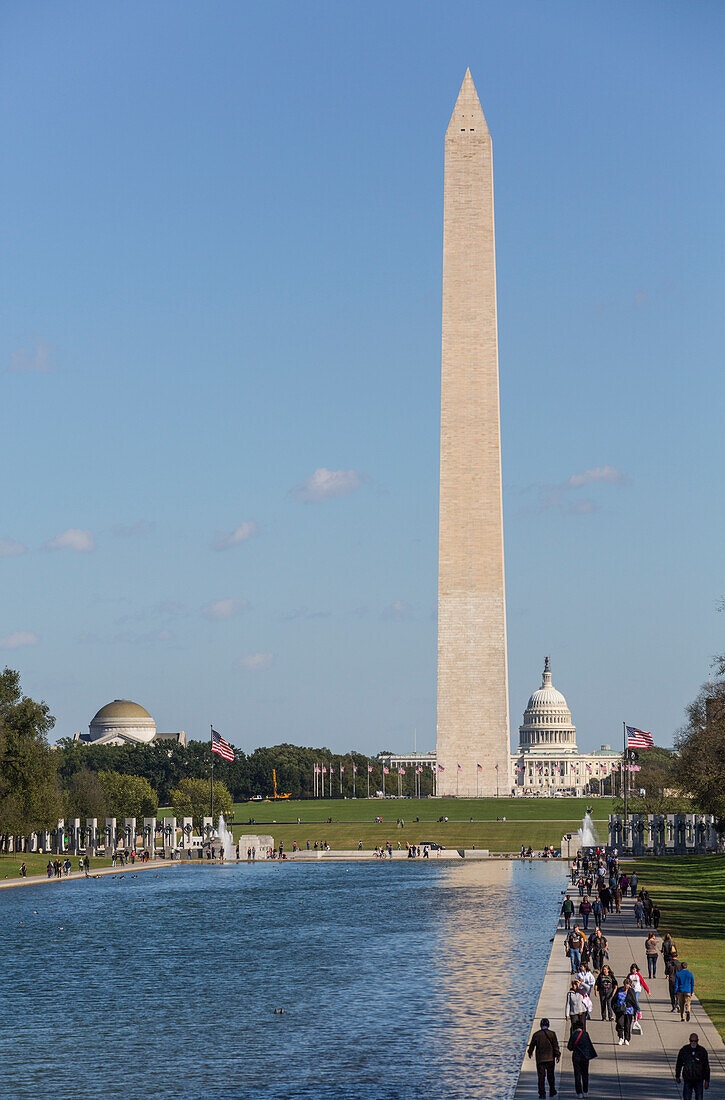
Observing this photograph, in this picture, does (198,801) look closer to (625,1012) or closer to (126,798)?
(126,798)

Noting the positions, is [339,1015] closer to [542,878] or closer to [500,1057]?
[500,1057]

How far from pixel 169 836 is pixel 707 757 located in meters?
39.8

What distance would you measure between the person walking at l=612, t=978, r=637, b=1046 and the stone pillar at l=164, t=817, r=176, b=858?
2608 inches

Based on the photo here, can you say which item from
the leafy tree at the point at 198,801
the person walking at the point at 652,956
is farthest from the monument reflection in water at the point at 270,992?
the leafy tree at the point at 198,801

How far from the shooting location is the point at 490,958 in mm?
37156

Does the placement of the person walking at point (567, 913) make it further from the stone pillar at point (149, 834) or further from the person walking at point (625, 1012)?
the stone pillar at point (149, 834)

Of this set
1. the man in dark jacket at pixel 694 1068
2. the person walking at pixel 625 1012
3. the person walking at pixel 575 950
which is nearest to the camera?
the man in dark jacket at pixel 694 1068

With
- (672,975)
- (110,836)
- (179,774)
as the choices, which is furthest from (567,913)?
(179,774)

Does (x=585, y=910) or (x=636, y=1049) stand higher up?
(x=585, y=910)

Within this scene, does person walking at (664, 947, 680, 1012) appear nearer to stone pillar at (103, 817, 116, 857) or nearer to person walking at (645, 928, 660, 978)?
person walking at (645, 928, 660, 978)

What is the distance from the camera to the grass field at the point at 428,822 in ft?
309

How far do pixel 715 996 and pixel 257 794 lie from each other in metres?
140

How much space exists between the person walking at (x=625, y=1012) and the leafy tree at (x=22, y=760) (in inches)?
1926

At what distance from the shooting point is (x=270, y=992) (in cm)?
3203
